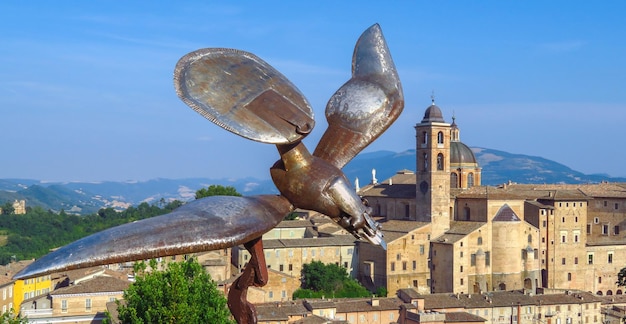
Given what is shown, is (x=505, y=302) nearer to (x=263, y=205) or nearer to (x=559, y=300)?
(x=559, y=300)

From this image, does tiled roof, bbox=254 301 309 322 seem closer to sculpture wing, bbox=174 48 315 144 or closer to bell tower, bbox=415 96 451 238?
bell tower, bbox=415 96 451 238

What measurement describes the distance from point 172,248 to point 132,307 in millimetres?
14502

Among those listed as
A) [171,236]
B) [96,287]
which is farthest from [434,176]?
[171,236]

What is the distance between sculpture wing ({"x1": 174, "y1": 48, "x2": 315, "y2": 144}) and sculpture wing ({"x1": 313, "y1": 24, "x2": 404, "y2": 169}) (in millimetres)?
580

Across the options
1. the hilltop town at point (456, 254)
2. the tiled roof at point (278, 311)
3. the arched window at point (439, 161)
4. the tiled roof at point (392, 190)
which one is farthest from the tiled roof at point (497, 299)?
the tiled roof at point (392, 190)

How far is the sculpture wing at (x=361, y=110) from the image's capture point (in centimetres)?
652

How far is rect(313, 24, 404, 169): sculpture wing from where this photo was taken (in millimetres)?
6516

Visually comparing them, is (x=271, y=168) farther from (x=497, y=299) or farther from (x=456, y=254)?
(x=456, y=254)

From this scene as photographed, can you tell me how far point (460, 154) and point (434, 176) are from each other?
7.35 metres

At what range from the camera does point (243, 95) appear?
19.2 ft

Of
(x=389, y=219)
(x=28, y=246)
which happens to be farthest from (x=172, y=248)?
(x=28, y=246)

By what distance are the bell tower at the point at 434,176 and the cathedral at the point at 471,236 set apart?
0.06 m

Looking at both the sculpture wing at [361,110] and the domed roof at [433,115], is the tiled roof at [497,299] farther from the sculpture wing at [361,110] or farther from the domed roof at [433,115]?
the sculpture wing at [361,110]

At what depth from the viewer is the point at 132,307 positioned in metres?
18.9
